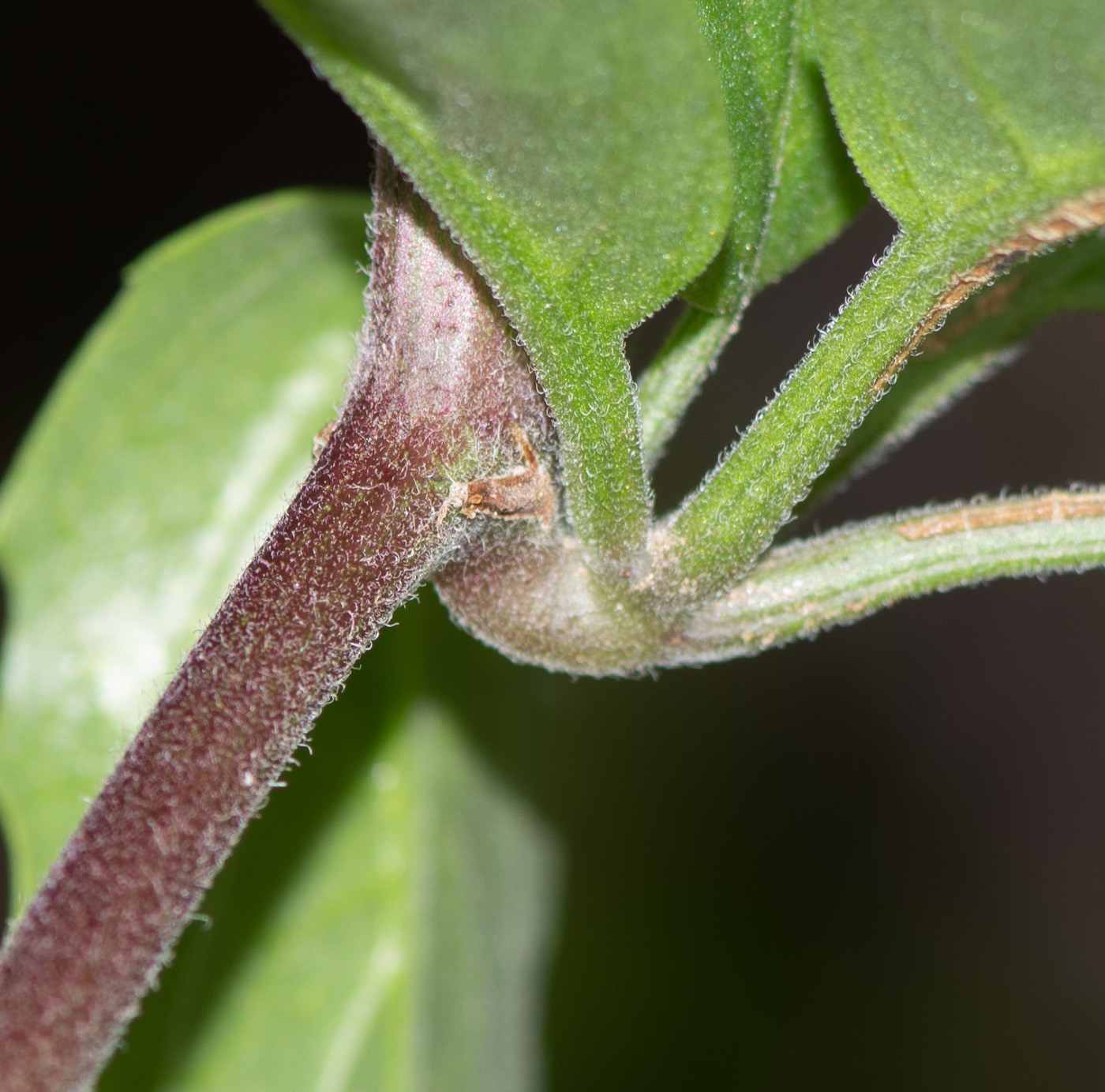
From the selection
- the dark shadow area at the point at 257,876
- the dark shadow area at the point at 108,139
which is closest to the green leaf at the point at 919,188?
the dark shadow area at the point at 257,876

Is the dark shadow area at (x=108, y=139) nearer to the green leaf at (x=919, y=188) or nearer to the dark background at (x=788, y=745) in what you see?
the dark background at (x=788, y=745)

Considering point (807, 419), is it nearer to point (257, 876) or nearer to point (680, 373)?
point (680, 373)

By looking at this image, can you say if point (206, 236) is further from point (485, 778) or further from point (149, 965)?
point (149, 965)

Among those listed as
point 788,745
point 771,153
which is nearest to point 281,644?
point 771,153

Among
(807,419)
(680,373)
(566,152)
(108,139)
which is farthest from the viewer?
(108,139)

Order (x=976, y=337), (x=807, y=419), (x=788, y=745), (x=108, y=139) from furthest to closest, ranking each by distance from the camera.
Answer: (x=788, y=745)
(x=108, y=139)
(x=976, y=337)
(x=807, y=419)

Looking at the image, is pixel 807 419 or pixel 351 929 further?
pixel 351 929
